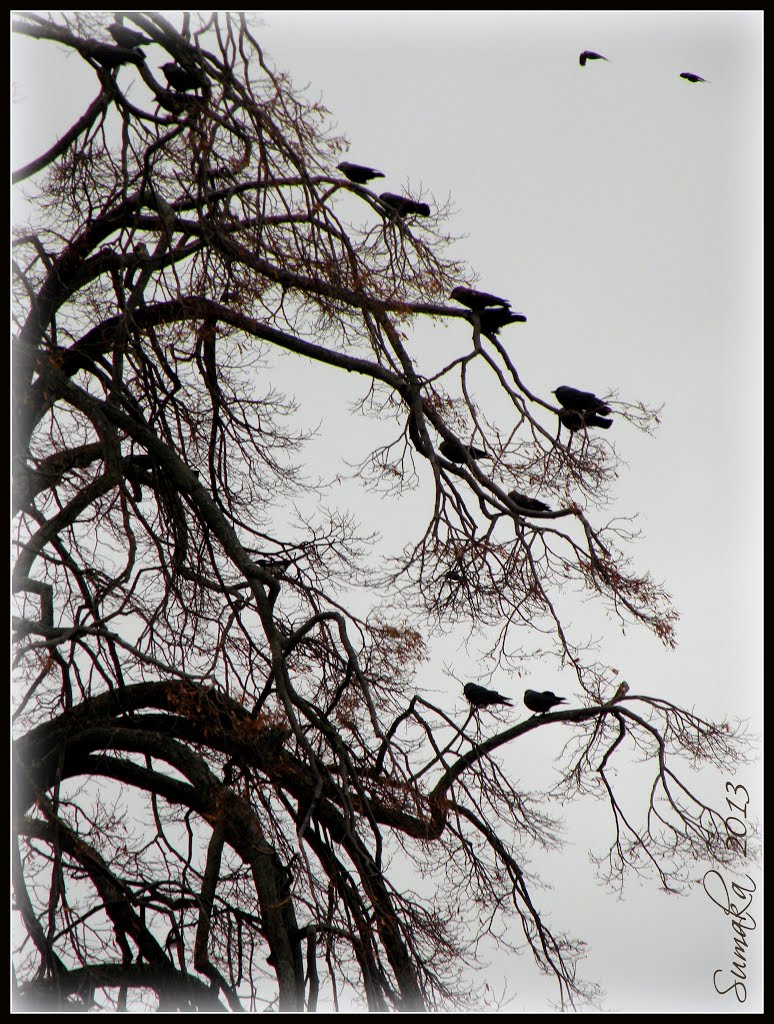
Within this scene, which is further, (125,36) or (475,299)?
(475,299)

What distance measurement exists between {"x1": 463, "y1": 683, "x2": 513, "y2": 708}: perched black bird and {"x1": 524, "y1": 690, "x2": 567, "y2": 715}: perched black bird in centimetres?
35

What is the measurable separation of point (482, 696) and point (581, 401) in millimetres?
2262

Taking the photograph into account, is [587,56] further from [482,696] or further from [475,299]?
[482,696]

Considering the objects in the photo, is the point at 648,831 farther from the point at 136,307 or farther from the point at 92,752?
the point at 136,307

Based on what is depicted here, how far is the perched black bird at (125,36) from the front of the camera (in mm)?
7641

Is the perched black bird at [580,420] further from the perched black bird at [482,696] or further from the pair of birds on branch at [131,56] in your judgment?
the pair of birds on branch at [131,56]

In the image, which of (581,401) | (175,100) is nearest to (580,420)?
(581,401)

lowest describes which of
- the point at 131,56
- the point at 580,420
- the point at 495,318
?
the point at 580,420

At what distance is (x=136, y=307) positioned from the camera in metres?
8.28

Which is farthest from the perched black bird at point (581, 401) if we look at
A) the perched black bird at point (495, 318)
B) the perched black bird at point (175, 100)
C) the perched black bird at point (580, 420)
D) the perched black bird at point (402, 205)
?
the perched black bird at point (175, 100)

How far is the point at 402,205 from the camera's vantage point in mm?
8328

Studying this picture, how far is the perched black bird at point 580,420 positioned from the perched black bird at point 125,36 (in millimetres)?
3916

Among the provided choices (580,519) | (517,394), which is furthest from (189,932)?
(517,394)

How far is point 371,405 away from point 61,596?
306 cm
